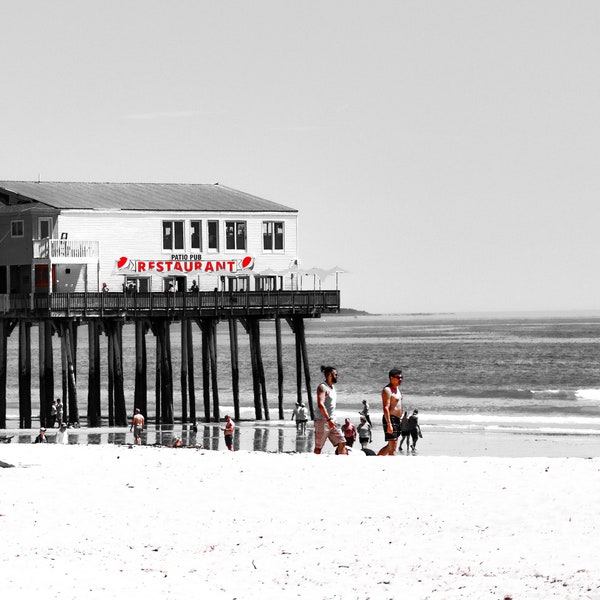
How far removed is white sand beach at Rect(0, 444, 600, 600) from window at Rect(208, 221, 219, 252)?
3385 cm

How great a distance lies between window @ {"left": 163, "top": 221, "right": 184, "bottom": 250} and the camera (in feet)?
197

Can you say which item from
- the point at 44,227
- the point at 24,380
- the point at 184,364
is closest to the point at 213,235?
the point at 184,364

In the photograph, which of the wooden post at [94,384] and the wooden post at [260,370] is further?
the wooden post at [260,370]

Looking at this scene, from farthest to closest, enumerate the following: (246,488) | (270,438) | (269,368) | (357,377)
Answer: (269,368) < (357,377) < (270,438) < (246,488)

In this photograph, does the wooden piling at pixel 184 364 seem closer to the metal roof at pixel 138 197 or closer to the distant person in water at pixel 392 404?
the metal roof at pixel 138 197

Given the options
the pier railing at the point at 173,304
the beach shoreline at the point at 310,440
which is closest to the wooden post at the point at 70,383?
the pier railing at the point at 173,304

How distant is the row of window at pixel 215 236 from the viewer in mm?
60188

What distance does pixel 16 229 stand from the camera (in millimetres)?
59312

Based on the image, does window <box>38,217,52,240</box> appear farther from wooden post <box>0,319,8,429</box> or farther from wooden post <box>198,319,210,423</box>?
wooden post <box>198,319,210,423</box>

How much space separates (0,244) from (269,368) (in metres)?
81.8

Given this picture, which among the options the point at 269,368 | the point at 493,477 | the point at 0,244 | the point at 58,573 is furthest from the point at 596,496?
the point at 269,368

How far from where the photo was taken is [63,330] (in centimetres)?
5731

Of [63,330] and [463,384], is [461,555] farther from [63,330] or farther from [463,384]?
[463,384]

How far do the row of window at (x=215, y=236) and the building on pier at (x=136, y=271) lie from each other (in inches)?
1.7
